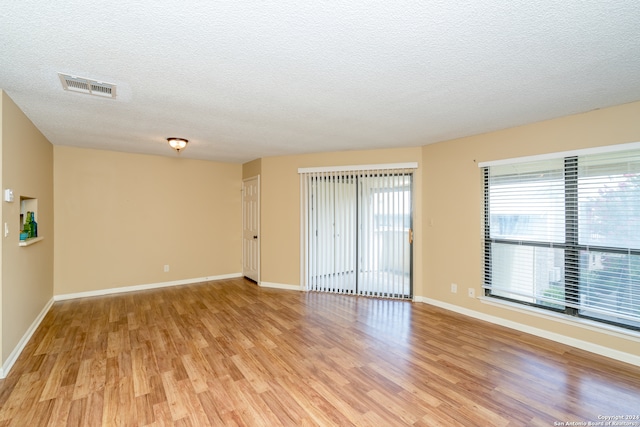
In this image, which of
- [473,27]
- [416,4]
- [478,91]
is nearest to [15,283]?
[416,4]

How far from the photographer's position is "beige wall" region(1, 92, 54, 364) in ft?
8.28

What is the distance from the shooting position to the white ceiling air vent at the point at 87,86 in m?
2.22

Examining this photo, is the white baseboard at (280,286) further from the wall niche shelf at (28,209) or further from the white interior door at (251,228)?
the wall niche shelf at (28,209)

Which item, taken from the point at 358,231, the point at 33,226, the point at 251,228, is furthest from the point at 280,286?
the point at 33,226

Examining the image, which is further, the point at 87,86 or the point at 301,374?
the point at 301,374

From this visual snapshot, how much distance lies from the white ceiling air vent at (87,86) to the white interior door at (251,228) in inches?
123

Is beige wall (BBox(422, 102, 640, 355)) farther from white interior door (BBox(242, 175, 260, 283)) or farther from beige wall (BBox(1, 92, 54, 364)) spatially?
beige wall (BBox(1, 92, 54, 364))

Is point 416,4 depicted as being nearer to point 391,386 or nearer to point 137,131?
point 391,386

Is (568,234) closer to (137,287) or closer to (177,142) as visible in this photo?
(177,142)

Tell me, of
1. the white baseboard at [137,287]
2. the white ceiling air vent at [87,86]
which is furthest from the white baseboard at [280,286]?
the white ceiling air vent at [87,86]

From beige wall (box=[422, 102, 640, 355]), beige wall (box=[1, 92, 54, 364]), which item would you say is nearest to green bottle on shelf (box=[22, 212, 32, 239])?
beige wall (box=[1, 92, 54, 364])

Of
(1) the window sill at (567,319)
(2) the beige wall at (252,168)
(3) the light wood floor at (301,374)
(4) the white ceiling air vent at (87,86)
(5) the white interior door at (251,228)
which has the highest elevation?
(4) the white ceiling air vent at (87,86)

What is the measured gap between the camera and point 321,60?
1940 millimetres

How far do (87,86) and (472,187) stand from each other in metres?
4.33
